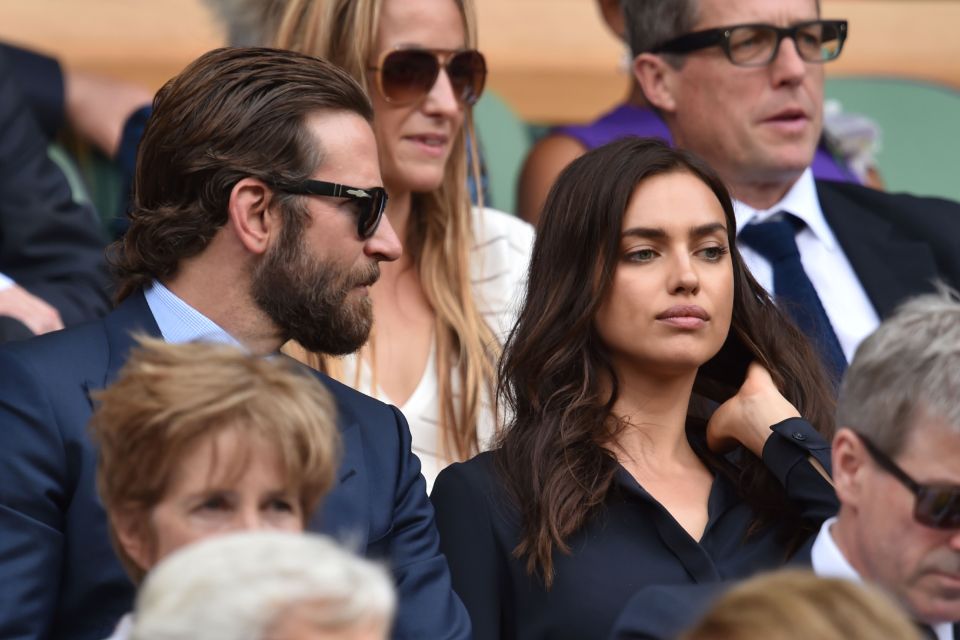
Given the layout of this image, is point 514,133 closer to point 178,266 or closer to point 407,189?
point 407,189

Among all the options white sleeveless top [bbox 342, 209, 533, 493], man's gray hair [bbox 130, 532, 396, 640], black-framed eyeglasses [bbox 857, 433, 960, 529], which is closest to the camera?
man's gray hair [bbox 130, 532, 396, 640]

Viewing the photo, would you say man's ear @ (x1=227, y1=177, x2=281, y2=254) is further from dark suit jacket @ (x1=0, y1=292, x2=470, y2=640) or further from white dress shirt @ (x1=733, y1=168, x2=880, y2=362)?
white dress shirt @ (x1=733, y1=168, x2=880, y2=362)

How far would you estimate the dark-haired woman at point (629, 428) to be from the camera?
8.18 ft

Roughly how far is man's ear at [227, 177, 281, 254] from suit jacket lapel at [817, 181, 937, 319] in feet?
4.75

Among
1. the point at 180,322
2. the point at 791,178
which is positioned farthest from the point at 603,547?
the point at 791,178

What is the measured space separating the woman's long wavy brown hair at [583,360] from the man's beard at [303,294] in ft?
1.01

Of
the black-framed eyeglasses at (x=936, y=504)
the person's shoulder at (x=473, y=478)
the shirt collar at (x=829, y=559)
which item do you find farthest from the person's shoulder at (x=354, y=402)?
the black-framed eyeglasses at (x=936, y=504)

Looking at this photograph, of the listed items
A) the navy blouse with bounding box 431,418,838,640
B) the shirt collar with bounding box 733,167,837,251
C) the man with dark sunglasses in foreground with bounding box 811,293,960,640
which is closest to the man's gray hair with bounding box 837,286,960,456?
the man with dark sunglasses in foreground with bounding box 811,293,960,640

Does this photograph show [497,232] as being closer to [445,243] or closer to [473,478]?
[445,243]

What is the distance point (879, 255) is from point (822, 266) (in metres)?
0.12

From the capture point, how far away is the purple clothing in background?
398cm

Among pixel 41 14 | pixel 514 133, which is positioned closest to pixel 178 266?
pixel 514 133

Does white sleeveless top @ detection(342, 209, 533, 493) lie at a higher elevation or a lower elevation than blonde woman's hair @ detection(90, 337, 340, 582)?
lower

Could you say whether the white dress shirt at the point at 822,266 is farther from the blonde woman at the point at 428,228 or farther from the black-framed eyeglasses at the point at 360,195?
the black-framed eyeglasses at the point at 360,195
